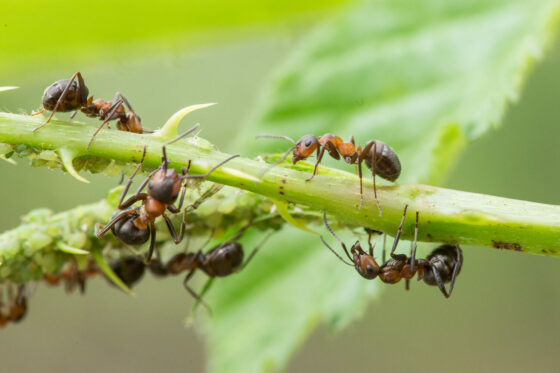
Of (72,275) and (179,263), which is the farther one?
(72,275)

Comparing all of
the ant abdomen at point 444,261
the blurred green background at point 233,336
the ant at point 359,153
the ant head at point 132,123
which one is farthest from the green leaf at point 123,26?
the ant abdomen at point 444,261

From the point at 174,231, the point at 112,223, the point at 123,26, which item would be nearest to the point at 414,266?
the point at 174,231

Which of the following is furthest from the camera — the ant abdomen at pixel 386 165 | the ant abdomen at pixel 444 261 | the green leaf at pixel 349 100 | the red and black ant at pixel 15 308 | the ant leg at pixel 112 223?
the red and black ant at pixel 15 308

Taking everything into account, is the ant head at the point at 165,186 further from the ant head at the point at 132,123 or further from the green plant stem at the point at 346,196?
the ant head at the point at 132,123

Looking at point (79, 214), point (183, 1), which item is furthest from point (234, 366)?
point (183, 1)

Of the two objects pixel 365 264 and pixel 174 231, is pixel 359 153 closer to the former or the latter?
pixel 365 264

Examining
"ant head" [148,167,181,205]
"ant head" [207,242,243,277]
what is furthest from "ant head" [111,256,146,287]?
"ant head" [148,167,181,205]
